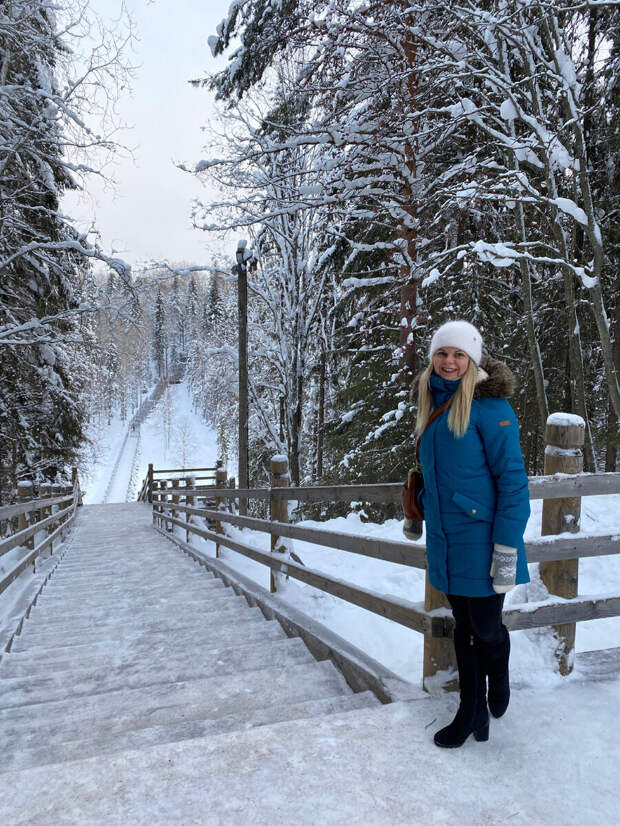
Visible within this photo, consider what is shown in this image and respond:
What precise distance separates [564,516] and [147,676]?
2.57 m

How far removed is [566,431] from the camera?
2539mm

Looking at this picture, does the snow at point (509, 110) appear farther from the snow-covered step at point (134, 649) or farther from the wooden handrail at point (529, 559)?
the snow-covered step at point (134, 649)

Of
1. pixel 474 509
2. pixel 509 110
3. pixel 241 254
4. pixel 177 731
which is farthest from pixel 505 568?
pixel 241 254

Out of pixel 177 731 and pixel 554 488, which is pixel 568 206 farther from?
pixel 177 731

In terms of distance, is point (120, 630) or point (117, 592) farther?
point (117, 592)

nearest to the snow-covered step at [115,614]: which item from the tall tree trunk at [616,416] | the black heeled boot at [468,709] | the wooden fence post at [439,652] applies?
the wooden fence post at [439,652]

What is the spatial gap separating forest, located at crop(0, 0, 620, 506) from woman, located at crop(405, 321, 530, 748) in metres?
3.90

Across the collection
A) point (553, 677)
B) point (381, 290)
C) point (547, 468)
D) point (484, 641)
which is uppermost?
point (381, 290)

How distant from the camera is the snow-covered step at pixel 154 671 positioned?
2.90m

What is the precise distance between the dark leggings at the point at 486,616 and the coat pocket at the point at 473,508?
1.09 ft

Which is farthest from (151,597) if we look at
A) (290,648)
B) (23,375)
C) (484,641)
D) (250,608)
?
(23,375)

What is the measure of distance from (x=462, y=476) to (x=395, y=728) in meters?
1.05

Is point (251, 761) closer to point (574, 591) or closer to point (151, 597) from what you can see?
point (574, 591)

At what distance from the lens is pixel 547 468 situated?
8.68 ft
